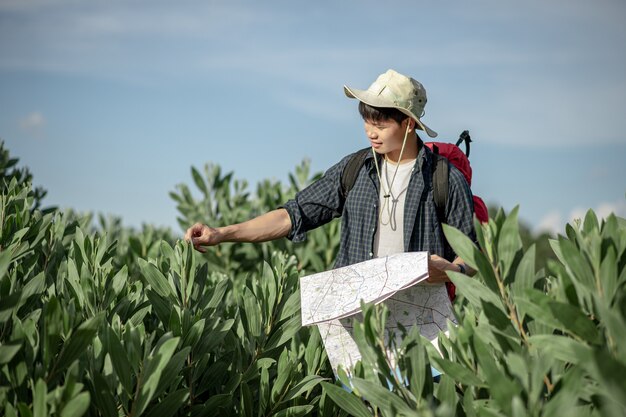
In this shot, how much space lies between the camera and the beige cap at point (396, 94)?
142 inches

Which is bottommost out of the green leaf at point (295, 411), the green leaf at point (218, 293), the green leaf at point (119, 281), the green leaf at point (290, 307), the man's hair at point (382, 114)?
the green leaf at point (295, 411)

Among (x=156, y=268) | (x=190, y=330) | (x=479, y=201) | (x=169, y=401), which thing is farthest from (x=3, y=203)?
(x=479, y=201)

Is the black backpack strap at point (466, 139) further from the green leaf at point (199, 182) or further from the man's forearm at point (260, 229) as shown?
the green leaf at point (199, 182)

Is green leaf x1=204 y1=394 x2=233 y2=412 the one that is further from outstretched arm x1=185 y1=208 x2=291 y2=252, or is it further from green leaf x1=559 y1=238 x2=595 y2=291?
green leaf x1=559 y1=238 x2=595 y2=291

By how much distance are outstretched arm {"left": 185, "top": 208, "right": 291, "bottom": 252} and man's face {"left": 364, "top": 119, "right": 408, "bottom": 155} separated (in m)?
0.62

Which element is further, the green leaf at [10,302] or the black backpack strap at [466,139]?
the black backpack strap at [466,139]

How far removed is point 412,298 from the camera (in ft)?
11.5

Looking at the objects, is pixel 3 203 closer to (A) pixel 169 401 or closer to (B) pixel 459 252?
(A) pixel 169 401

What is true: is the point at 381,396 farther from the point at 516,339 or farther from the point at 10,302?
the point at 10,302

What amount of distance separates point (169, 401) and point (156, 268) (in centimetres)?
83

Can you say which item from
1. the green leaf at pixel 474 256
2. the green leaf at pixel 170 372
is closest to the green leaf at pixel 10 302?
the green leaf at pixel 170 372

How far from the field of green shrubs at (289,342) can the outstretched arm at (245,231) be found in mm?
146

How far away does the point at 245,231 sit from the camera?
12.7 ft

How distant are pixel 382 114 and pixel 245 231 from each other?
2.87 ft
